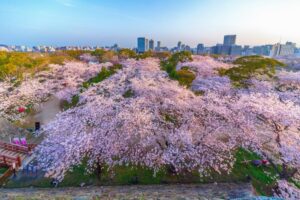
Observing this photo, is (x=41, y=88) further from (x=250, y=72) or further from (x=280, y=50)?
(x=280, y=50)

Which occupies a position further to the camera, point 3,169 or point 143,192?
point 3,169

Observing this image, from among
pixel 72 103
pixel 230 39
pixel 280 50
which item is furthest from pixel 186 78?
pixel 230 39

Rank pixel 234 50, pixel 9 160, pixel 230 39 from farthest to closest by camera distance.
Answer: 1. pixel 230 39
2. pixel 234 50
3. pixel 9 160

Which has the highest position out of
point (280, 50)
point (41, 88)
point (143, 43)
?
point (143, 43)

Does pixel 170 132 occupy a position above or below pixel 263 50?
below

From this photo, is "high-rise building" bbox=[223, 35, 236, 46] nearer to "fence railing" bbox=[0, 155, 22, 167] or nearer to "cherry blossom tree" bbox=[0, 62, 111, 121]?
"cherry blossom tree" bbox=[0, 62, 111, 121]

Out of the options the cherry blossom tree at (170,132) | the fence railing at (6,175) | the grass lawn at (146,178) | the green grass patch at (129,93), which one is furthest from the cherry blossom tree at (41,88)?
the cherry blossom tree at (170,132)
